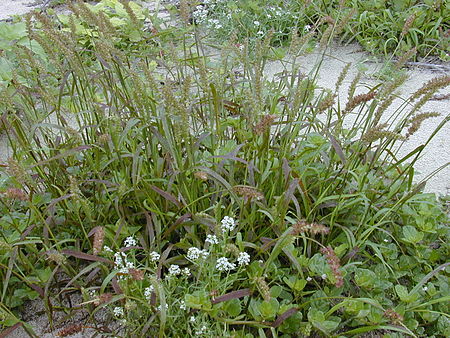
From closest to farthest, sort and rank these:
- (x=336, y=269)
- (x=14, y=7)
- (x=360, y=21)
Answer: (x=336, y=269) → (x=360, y=21) → (x=14, y=7)

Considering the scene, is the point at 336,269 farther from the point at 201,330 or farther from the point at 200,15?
the point at 200,15

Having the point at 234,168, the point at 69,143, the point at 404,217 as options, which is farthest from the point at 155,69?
the point at 404,217

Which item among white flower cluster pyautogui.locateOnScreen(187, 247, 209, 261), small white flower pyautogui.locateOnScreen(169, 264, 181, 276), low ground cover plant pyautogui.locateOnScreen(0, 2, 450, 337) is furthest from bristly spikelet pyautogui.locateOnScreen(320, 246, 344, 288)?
small white flower pyautogui.locateOnScreen(169, 264, 181, 276)

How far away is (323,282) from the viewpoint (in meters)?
2.06

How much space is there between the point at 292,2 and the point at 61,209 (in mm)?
3227

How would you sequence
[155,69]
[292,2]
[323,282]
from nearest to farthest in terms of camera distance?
[323,282] < [155,69] < [292,2]

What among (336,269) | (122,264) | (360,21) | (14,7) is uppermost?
(336,269)

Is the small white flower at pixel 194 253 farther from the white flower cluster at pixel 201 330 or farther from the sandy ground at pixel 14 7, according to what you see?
the sandy ground at pixel 14 7

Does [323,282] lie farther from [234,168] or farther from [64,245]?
[64,245]

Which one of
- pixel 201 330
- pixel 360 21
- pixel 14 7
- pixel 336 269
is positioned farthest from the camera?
pixel 14 7

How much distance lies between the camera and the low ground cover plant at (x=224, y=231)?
1.81 m

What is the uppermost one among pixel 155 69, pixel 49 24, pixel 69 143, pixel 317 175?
pixel 49 24

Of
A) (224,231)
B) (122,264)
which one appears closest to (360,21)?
(224,231)

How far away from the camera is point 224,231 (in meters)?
1.81
